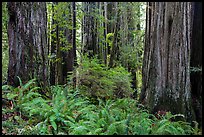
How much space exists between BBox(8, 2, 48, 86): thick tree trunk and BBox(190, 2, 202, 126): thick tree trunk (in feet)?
14.4

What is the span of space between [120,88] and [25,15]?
179 inches

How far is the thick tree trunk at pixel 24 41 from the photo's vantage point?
222 inches

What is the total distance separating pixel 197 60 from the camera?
821 centimetres

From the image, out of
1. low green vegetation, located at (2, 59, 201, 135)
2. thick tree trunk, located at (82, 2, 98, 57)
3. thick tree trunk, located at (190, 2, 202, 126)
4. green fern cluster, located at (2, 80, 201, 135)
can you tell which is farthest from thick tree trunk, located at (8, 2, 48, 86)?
thick tree trunk, located at (82, 2, 98, 57)

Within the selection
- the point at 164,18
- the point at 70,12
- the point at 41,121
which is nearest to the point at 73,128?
the point at 41,121

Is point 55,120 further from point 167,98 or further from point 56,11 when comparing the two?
point 56,11

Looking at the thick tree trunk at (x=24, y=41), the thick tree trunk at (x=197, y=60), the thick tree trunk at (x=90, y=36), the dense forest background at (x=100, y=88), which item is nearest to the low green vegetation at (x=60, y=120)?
the dense forest background at (x=100, y=88)

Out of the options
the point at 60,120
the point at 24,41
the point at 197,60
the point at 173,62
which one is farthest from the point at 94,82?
the point at 197,60

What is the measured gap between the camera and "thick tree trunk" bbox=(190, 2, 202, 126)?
24.3ft

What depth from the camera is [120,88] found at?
9133 mm

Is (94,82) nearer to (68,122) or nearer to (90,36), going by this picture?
(68,122)

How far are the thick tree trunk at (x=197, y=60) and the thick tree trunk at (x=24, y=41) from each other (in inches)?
173

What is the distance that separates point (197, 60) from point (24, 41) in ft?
17.6

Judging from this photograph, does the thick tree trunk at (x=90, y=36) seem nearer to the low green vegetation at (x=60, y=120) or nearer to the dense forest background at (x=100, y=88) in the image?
the dense forest background at (x=100, y=88)
